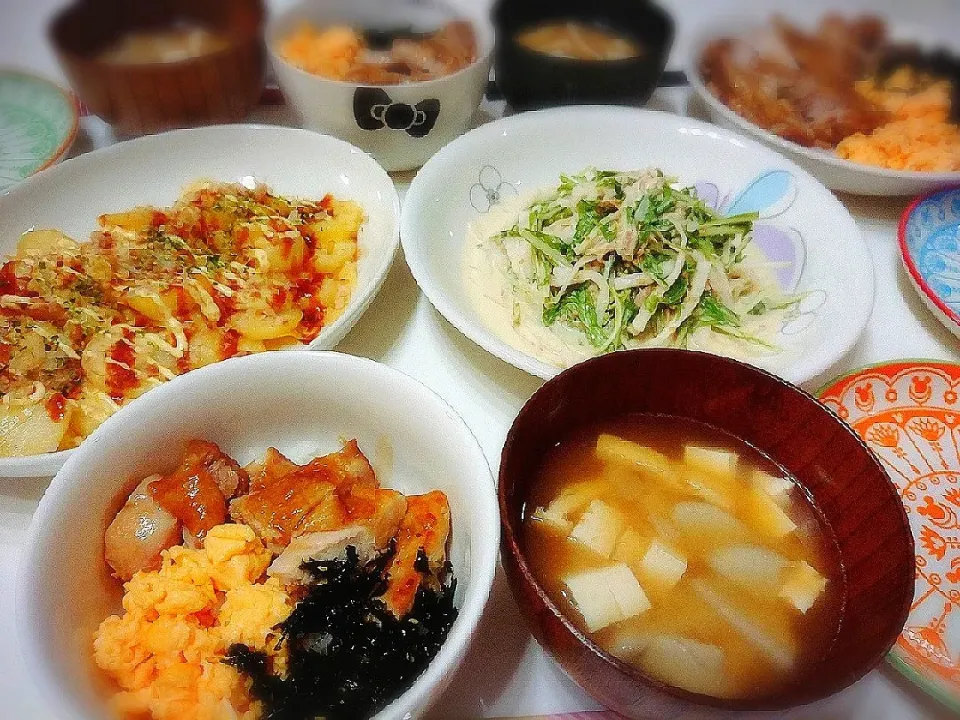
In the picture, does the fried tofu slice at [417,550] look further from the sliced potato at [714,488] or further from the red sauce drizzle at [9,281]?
the red sauce drizzle at [9,281]

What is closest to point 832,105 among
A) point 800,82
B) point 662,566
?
point 800,82

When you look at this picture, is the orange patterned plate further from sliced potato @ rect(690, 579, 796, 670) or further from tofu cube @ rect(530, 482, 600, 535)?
tofu cube @ rect(530, 482, 600, 535)

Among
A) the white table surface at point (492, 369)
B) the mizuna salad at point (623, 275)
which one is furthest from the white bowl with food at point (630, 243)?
the white table surface at point (492, 369)

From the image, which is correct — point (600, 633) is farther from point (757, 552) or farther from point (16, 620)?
point (16, 620)

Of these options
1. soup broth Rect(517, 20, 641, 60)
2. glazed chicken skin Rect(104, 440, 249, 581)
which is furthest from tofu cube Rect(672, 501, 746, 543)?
soup broth Rect(517, 20, 641, 60)

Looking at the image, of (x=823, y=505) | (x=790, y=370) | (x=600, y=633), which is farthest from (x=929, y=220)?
(x=600, y=633)

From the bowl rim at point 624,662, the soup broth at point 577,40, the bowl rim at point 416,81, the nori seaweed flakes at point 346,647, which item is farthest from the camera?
the soup broth at point 577,40
